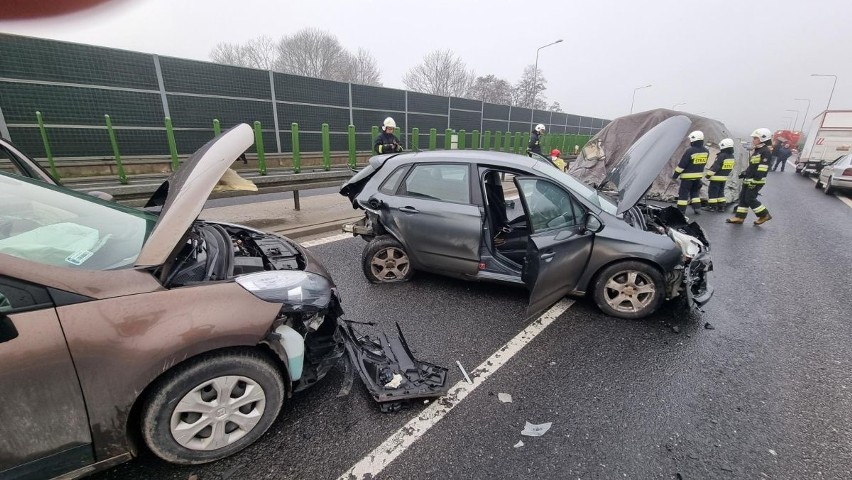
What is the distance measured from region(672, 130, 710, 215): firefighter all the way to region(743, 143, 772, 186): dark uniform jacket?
2.77 ft

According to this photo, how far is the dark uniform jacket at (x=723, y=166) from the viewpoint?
7930 mm

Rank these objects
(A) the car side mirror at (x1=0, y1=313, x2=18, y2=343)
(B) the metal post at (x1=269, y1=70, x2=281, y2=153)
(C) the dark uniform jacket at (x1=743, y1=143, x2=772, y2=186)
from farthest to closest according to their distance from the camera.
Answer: (B) the metal post at (x1=269, y1=70, x2=281, y2=153) < (C) the dark uniform jacket at (x1=743, y1=143, x2=772, y2=186) < (A) the car side mirror at (x1=0, y1=313, x2=18, y2=343)

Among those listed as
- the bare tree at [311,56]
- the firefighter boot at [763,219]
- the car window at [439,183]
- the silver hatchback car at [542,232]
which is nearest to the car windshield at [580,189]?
the silver hatchback car at [542,232]

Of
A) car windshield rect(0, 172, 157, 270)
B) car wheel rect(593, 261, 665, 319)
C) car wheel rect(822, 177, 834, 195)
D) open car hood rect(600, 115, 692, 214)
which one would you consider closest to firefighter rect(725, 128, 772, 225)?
open car hood rect(600, 115, 692, 214)

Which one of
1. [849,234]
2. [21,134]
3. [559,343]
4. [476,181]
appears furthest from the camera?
[21,134]

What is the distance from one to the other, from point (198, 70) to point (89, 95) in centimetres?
278

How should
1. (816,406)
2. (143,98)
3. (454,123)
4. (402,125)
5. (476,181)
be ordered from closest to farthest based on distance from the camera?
(816,406) < (476,181) < (143,98) < (402,125) < (454,123)

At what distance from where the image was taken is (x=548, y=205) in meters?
3.60

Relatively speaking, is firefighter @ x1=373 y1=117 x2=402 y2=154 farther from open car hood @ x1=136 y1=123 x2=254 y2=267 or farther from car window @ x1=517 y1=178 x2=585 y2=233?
open car hood @ x1=136 y1=123 x2=254 y2=267

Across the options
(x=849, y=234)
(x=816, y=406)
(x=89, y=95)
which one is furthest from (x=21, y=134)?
(x=849, y=234)

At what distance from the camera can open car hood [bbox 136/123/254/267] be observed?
1748 mm

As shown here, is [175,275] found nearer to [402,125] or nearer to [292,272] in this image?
[292,272]

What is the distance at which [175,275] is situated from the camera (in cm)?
186

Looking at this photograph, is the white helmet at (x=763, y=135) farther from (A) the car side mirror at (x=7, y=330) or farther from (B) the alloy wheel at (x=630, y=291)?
(A) the car side mirror at (x=7, y=330)
